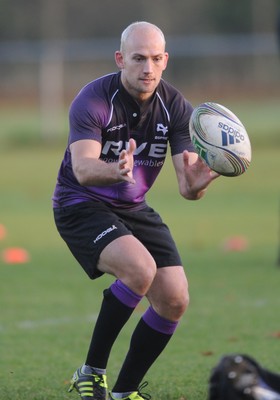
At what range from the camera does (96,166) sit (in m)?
5.63

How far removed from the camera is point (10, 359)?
7695 mm

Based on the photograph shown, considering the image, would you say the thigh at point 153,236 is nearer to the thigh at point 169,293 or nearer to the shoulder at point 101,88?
the thigh at point 169,293

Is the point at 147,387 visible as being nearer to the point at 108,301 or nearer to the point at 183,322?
the point at 108,301

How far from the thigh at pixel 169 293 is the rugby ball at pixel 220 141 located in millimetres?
684

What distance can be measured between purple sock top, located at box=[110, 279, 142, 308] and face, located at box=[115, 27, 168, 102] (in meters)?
1.16

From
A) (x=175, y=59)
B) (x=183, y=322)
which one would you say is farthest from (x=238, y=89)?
(x=183, y=322)

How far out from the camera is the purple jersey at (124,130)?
600cm

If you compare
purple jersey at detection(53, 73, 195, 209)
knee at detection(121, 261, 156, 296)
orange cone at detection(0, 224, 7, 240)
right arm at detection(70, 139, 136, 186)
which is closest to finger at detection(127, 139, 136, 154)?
right arm at detection(70, 139, 136, 186)

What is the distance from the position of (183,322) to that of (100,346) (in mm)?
3318

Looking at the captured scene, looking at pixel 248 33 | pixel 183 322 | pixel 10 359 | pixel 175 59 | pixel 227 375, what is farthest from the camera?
pixel 248 33

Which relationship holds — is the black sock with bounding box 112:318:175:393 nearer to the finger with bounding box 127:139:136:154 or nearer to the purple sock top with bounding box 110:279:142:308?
the purple sock top with bounding box 110:279:142:308

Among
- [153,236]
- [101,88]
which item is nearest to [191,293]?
[153,236]

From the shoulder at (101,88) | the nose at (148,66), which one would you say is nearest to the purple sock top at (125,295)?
the shoulder at (101,88)

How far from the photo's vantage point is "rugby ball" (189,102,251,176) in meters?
5.89
